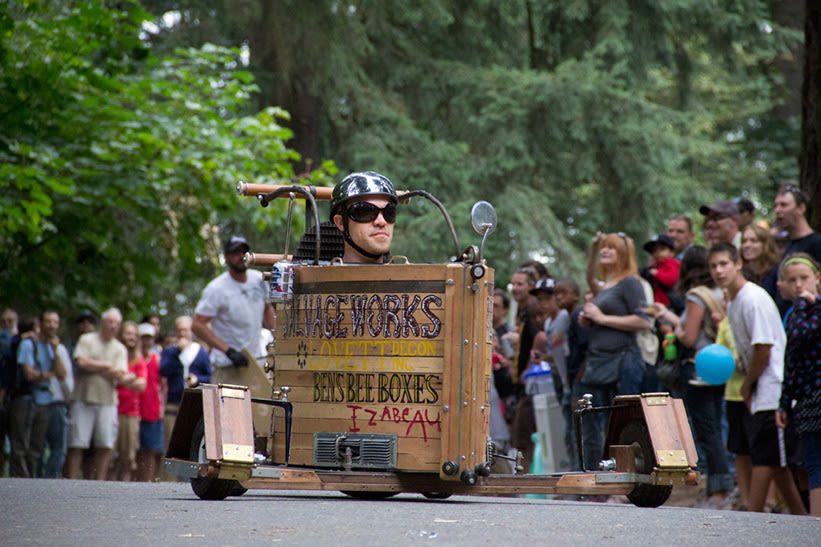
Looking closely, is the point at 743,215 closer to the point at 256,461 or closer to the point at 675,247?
the point at 675,247

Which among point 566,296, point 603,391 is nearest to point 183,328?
point 566,296

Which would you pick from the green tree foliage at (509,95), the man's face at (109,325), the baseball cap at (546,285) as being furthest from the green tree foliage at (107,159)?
the baseball cap at (546,285)

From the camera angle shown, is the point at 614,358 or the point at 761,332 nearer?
the point at 761,332

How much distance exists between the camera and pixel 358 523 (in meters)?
6.24

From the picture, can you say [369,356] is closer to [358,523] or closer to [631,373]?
[358,523]

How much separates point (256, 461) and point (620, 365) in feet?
13.9

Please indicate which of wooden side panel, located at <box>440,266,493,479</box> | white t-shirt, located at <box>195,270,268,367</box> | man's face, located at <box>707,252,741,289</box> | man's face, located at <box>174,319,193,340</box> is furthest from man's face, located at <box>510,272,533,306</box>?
man's face, located at <box>174,319,193,340</box>

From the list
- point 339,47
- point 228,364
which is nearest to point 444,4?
point 339,47

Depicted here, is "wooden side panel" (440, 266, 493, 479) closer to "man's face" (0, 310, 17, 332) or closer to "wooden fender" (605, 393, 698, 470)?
"wooden fender" (605, 393, 698, 470)

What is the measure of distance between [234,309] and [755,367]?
15.7 ft

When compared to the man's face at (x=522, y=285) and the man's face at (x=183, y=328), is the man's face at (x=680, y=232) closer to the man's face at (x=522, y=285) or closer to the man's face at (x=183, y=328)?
the man's face at (x=522, y=285)

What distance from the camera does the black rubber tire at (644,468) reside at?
7.71 meters

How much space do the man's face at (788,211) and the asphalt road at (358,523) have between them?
146 inches

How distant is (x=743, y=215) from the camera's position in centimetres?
1282
